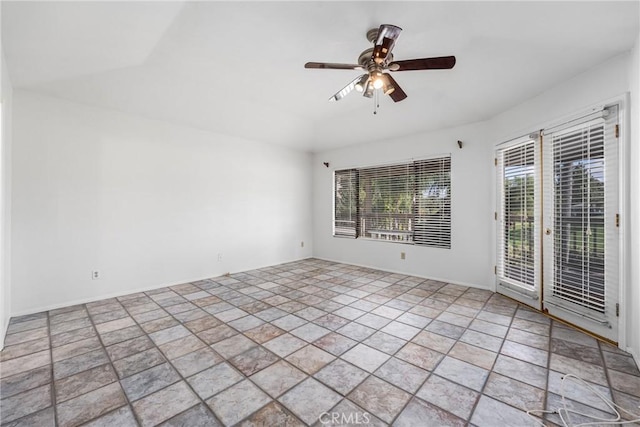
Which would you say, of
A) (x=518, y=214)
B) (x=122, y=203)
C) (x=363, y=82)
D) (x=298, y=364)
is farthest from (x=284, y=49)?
(x=518, y=214)

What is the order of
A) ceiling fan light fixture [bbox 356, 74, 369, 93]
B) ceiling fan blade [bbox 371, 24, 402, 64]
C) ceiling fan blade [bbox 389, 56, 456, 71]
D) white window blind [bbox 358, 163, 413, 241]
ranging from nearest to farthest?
1. ceiling fan blade [bbox 371, 24, 402, 64]
2. ceiling fan blade [bbox 389, 56, 456, 71]
3. ceiling fan light fixture [bbox 356, 74, 369, 93]
4. white window blind [bbox 358, 163, 413, 241]

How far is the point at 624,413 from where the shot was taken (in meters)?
1.64

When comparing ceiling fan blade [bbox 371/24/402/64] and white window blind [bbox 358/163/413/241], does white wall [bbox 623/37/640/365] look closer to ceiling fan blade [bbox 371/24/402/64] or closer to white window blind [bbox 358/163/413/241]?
ceiling fan blade [bbox 371/24/402/64]

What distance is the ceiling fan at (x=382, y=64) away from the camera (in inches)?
81.3

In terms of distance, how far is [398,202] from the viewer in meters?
5.17

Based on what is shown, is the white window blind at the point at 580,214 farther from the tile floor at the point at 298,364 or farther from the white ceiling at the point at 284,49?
the white ceiling at the point at 284,49

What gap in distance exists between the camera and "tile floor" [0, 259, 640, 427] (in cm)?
167

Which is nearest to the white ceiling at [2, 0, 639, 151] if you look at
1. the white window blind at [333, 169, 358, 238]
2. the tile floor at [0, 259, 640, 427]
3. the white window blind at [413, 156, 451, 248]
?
the white window blind at [413, 156, 451, 248]

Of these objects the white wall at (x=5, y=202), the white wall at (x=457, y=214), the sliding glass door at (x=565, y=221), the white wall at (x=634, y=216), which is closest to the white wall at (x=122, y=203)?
the white wall at (x=5, y=202)

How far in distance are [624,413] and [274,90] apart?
4297 millimetres

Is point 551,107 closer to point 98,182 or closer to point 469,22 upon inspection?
point 469,22

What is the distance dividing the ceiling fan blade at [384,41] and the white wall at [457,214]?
106 inches

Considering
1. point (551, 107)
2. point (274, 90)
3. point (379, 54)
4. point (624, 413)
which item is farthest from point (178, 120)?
point (624, 413)

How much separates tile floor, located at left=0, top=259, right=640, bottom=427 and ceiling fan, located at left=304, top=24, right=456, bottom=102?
8.00 feet
